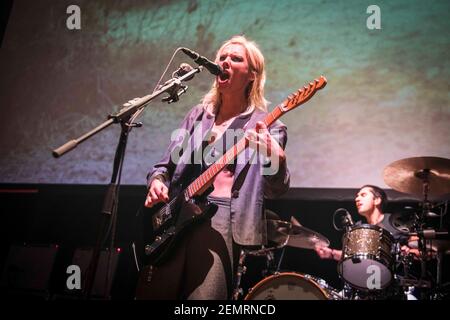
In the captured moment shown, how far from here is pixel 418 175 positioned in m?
3.47

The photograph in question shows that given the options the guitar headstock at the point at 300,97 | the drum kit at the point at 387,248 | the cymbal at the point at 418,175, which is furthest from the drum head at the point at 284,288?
the cymbal at the point at 418,175

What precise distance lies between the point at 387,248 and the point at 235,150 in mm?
1502

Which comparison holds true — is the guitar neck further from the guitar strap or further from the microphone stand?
the microphone stand

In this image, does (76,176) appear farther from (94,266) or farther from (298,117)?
(94,266)

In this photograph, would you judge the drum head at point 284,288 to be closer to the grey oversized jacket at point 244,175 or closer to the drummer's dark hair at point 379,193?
the grey oversized jacket at point 244,175

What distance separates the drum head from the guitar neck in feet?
2.34

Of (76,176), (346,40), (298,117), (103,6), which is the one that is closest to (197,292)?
(298,117)

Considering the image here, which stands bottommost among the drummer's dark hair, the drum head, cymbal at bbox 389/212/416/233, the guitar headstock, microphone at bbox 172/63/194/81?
the drum head

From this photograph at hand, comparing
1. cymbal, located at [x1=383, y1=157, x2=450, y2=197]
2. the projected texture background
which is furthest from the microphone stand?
cymbal, located at [x1=383, y1=157, x2=450, y2=197]

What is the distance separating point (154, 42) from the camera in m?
4.28

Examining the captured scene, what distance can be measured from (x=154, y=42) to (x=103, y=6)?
645 millimetres

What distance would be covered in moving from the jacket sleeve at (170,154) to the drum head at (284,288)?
Answer: 32.0 inches

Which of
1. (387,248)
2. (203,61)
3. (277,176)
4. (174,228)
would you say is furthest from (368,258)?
(203,61)

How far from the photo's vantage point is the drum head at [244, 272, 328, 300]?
271cm
